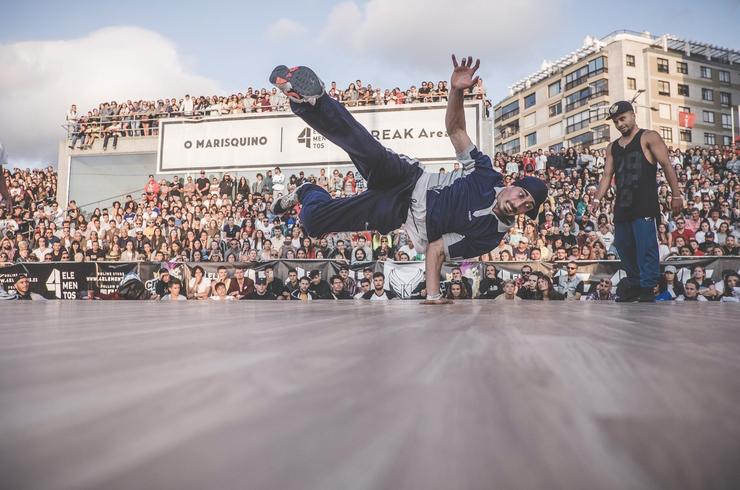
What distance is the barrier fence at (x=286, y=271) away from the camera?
5133 mm

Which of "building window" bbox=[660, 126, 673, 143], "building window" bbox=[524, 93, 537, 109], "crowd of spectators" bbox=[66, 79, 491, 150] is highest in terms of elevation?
"building window" bbox=[524, 93, 537, 109]

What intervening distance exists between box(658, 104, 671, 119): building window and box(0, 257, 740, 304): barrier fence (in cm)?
3153

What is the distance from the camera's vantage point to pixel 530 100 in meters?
38.6

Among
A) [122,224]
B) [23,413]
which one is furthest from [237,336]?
[122,224]

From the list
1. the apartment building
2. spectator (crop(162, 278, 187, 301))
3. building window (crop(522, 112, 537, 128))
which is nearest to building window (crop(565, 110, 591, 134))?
the apartment building

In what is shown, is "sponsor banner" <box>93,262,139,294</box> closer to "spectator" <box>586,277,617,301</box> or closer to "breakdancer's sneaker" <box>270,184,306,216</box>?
"breakdancer's sneaker" <box>270,184,306,216</box>

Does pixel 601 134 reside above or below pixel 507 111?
below

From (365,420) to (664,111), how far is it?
37.6 metres

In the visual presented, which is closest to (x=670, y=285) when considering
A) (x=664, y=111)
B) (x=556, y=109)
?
(x=664, y=111)

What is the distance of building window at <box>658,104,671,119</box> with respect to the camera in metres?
Answer: 31.6

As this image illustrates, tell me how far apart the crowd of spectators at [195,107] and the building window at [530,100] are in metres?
29.9

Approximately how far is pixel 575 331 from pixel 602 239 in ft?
19.7

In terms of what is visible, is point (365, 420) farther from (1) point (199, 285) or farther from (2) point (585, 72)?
(2) point (585, 72)

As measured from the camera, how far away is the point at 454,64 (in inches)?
94.8
